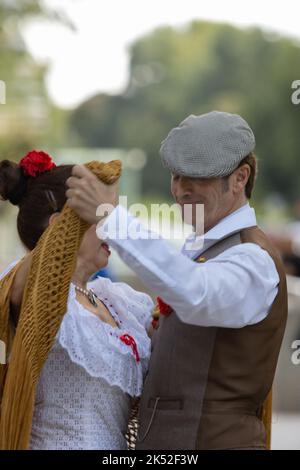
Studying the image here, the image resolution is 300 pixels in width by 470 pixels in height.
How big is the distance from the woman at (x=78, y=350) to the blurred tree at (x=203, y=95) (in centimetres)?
4734

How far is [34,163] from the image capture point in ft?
9.36

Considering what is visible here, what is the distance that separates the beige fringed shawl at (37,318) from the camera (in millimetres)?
2502

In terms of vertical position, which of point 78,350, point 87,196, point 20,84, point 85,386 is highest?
point 20,84

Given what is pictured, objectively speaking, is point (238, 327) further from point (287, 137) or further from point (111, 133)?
point (111, 133)

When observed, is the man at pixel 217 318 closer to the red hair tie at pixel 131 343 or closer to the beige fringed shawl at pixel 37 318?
the red hair tie at pixel 131 343

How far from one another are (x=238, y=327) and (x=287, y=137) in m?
48.7

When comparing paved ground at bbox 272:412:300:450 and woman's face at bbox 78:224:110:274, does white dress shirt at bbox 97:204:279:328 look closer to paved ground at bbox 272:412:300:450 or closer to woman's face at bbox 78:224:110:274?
woman's face at bbox 78:224:110:274

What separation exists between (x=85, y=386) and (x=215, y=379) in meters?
0.40

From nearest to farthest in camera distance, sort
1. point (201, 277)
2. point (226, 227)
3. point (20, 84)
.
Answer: point (201, 277), point (226, 227), point (20, 84)

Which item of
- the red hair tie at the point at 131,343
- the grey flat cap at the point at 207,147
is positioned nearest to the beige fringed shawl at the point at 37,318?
the grey flat cap at the point at 207,147

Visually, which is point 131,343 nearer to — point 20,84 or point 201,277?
point 201,277

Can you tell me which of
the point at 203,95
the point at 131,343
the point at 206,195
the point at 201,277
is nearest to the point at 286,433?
the point at 131,343

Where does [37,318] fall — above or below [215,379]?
above
